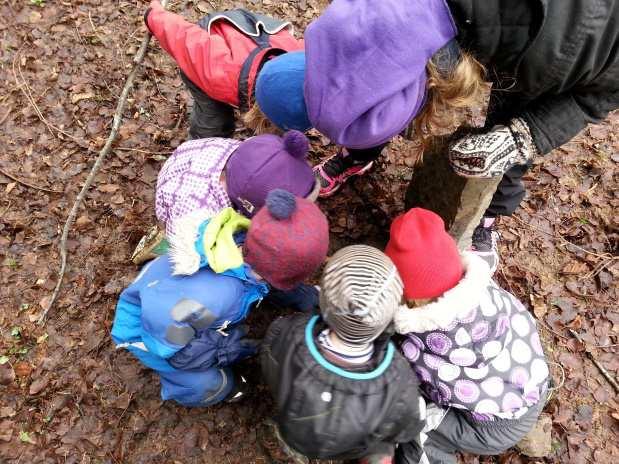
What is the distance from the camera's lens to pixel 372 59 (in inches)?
78.1

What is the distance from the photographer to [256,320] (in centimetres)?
372

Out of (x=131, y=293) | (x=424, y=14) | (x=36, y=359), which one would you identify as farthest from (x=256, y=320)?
(x=424, y=14)

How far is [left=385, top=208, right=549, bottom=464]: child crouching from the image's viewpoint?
2568mm

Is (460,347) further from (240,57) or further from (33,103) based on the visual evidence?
(33,103)

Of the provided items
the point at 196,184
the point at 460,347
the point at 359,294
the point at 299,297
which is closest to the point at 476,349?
the point at 460,347

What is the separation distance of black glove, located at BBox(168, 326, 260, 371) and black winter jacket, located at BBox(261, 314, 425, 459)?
0.42 m

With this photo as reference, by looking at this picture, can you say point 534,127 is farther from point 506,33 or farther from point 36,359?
point 36,359

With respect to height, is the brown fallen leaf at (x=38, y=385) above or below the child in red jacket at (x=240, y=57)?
below

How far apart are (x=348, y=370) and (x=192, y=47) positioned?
→ 2.34 m

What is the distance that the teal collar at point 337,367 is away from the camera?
2.37 metres

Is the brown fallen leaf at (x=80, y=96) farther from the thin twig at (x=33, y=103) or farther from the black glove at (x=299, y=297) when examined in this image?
the black glove at (x=299, y=297)

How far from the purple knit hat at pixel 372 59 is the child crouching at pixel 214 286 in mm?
512

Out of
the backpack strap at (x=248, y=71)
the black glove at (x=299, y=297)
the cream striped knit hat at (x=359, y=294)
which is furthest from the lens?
the black glove at (x=299, y=297)

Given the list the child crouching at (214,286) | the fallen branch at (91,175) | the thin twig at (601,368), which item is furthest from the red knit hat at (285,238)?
the thin twig at (601,368)
